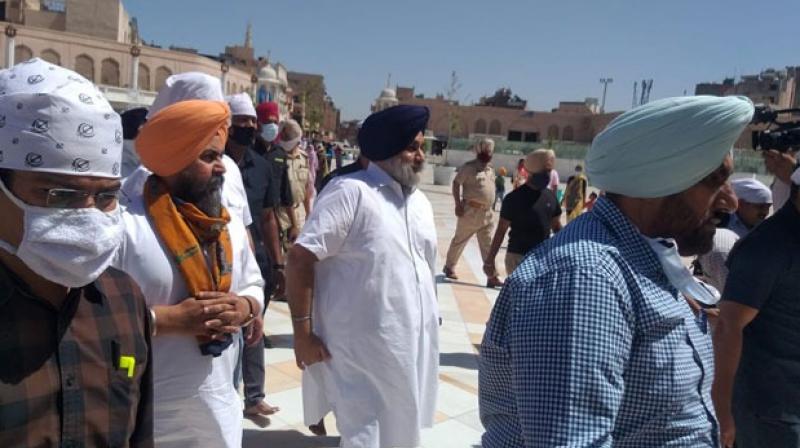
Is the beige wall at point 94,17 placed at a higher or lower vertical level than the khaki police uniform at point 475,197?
higher

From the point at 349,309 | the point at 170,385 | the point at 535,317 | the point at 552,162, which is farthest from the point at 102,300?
the point at 552,162

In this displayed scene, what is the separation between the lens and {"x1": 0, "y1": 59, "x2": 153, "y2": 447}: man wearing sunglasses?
1.35m

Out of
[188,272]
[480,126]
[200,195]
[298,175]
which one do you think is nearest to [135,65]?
[480,126]

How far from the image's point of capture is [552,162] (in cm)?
595

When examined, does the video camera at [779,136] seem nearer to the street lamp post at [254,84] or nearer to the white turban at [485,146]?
the white turban at [485,146]

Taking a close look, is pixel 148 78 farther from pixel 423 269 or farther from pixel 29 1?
pixel 423 269

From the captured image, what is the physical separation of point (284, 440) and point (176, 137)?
222cm

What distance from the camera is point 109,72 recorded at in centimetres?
6172

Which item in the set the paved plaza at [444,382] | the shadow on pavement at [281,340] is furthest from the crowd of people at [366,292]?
the shadow on pavement at [281,340]

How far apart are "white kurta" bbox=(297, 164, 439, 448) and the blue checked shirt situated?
1445mm

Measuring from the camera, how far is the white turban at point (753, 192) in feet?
13.9

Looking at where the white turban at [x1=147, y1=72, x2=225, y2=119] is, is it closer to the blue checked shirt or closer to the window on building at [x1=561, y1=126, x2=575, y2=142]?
the blue checked shirt

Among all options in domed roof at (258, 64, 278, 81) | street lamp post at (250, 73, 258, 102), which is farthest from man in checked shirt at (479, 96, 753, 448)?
domed roof at (258, 64, 278, 81)

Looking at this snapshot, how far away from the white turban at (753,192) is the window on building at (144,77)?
65.9 meters
